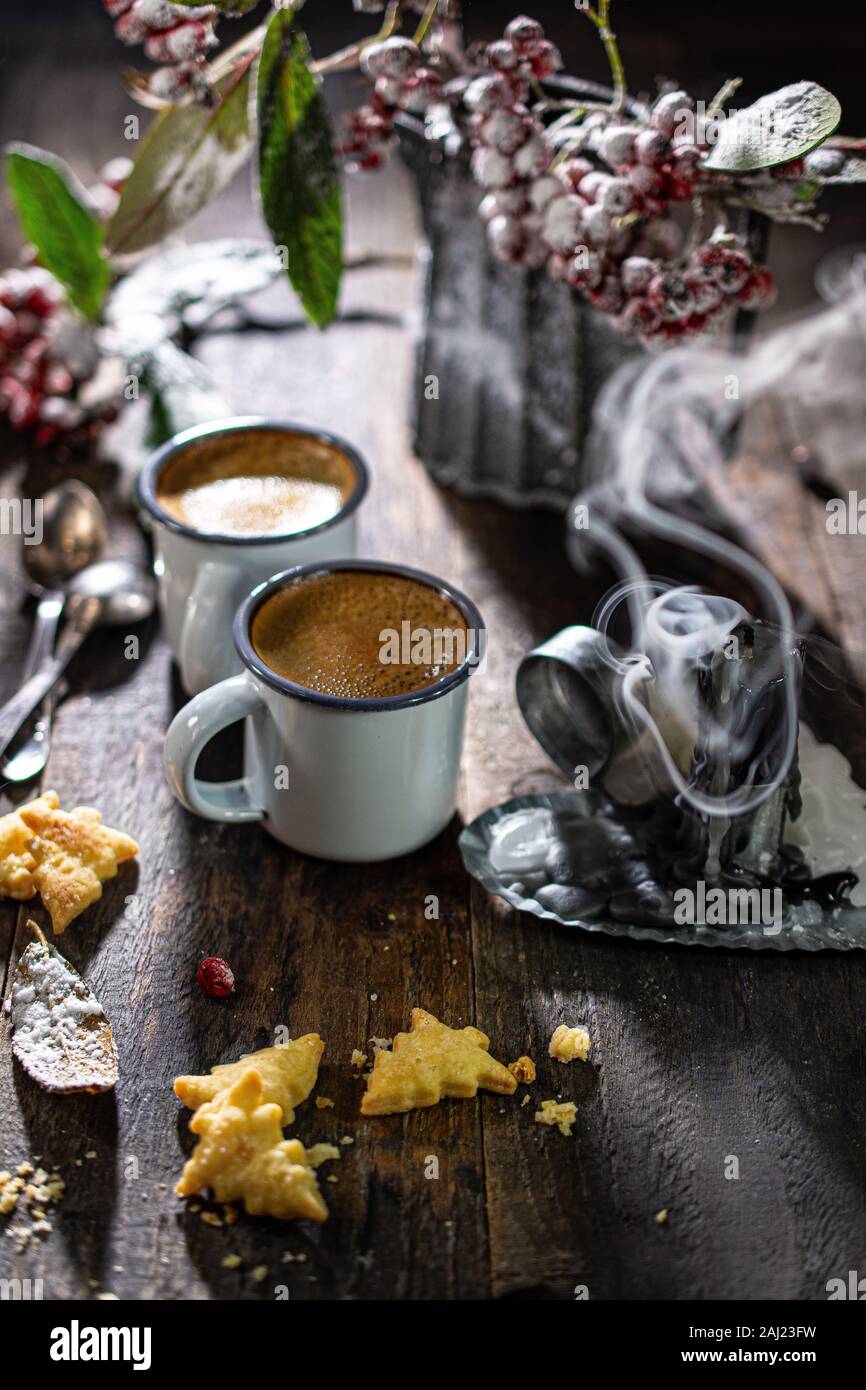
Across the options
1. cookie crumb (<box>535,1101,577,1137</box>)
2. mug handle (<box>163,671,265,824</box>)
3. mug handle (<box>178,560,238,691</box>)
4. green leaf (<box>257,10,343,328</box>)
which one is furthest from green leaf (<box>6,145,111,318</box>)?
cookie crumb (<box>535,1101,577,1137</box>)

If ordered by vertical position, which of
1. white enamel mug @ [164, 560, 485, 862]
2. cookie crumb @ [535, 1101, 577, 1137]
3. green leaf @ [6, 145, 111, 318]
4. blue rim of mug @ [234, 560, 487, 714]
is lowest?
cookie crumb @ [535, 1101, 577, 1137]

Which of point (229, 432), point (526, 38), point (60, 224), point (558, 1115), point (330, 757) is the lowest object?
point (558, 1115)

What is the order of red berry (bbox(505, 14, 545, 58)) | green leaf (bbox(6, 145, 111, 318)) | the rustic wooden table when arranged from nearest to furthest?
the rustic wooden table, red berry (bbox(505, 14, 545, 58)), green leaf (bbox(6, 145, 111, 318))

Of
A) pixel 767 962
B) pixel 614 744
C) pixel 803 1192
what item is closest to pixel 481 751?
pixel 614 744

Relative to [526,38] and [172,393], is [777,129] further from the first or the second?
[172,393]

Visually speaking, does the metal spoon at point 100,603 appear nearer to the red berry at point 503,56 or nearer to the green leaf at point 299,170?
the green leaf at point 299,170

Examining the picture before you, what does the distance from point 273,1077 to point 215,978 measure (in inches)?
2.7

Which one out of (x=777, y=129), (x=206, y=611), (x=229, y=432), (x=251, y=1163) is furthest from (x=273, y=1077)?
(x=777, y=129)

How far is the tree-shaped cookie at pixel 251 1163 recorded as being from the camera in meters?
0.56

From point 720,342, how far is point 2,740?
58 cm

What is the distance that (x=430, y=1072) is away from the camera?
612 millimetres

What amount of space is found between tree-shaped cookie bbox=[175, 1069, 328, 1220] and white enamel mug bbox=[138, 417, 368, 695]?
0.29 m

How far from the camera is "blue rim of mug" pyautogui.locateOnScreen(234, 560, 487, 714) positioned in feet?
2.19

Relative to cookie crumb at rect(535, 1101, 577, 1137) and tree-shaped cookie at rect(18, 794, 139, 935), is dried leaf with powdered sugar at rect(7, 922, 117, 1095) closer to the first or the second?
tree-shaped cookie at rect(18, 794, 139, 935)
